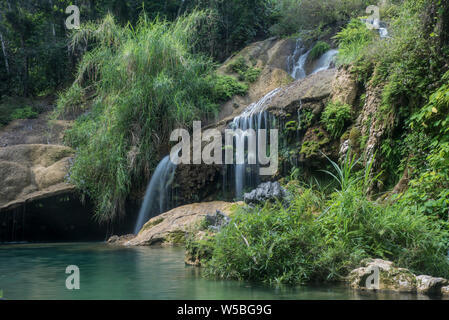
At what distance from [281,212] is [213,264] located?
0.98 metres

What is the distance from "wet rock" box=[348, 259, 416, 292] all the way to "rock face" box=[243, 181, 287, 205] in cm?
160

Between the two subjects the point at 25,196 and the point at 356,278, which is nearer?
the point at 356,278

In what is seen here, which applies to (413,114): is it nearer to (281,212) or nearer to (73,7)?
(281,212)

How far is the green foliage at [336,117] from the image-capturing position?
868 centimetres

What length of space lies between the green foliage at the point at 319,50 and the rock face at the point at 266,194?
10.4 metres

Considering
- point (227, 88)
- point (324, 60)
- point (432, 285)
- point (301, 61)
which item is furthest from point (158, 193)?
point (432, 285)

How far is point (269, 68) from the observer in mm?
14891

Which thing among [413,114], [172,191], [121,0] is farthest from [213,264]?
[121,0]

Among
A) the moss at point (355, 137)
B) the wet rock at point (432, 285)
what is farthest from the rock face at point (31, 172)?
the wet rock at point (432, 285)

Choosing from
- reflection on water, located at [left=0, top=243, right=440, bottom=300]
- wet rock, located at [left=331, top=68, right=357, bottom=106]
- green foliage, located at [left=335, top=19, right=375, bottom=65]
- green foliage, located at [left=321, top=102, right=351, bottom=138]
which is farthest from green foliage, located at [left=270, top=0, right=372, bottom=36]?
reflection on water, located at [left=0, top=243, right=440, bottom=300]

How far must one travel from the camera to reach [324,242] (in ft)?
15.2

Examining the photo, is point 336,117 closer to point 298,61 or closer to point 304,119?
point 304,119

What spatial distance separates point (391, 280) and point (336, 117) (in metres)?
5.15

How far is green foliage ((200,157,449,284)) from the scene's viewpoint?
14.6 feet
